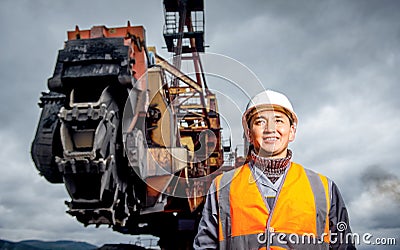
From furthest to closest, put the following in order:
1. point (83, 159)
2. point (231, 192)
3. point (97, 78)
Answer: point (97, 78), point (83, 159), point (231, 192)

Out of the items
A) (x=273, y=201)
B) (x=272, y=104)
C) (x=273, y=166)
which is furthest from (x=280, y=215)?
(x=272, y=104)

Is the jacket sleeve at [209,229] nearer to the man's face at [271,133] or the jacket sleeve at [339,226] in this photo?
the man's face at [271,133]

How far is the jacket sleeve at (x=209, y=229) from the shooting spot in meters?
2.37

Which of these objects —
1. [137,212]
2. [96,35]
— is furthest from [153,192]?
[96,35]

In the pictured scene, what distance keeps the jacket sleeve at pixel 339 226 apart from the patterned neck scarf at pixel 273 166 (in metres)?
0.30

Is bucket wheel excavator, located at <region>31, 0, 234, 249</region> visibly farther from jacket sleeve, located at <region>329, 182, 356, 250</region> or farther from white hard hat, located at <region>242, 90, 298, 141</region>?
jacket sleeve, located at <region>329, 182, 356, 250</region>

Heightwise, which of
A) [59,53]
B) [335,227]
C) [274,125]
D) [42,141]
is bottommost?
[335,227]

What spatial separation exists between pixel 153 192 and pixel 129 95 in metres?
1.79

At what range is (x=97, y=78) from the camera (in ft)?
17.6

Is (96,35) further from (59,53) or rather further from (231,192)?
(231,192)

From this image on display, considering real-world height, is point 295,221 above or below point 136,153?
below

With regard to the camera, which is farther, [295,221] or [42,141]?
[42,141]

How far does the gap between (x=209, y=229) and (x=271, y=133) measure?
63cm

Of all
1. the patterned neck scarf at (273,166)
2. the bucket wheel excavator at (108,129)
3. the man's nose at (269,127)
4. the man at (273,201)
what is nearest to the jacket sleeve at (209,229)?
the man at (273,201)
